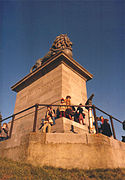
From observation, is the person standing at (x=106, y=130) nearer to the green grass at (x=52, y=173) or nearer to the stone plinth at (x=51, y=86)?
the green grass at (x=52, y=173)

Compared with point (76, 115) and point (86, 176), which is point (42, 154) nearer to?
point (86, 176)

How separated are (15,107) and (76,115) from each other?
6.25 m

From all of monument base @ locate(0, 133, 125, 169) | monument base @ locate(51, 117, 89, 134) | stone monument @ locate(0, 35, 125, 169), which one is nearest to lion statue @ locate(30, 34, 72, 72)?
stone monument @ locate(0, 35, 125, 169)

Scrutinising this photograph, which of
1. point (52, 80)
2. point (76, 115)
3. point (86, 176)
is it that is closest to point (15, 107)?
point (52, 80)

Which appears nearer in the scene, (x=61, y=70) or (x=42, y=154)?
(x=42, y=154)

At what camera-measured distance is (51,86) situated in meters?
9.86

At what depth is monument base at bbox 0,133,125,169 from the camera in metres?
4.77

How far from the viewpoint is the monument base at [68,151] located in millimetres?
4773

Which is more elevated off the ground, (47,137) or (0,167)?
(47,137)

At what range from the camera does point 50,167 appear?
4578 millimetres

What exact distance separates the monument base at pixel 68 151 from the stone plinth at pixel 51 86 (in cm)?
348

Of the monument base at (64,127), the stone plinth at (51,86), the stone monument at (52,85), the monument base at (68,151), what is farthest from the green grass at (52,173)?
the stone plinth at (51,86)

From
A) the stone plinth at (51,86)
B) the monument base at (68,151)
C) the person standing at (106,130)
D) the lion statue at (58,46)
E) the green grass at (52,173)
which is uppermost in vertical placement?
the lion statue at (58,46)

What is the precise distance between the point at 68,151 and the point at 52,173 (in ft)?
3.23
